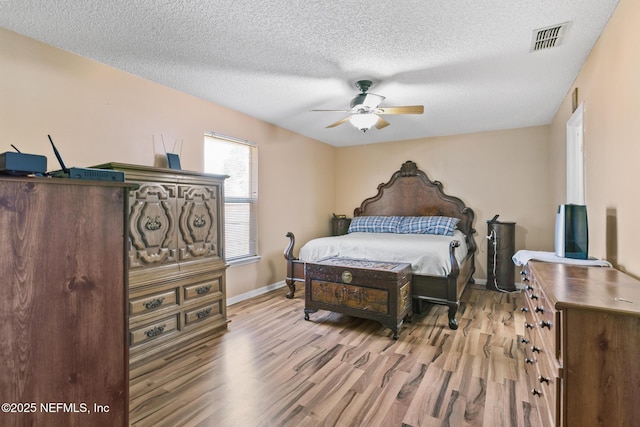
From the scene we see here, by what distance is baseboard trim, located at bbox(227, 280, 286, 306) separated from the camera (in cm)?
383

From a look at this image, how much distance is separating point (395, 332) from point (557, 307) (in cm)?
189

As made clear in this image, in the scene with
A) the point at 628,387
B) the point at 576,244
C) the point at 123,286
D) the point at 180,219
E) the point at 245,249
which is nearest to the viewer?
the point at 628,387

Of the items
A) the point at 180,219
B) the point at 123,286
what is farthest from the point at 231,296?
the point at 123,286

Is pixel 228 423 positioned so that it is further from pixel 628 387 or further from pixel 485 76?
pixel 485 76

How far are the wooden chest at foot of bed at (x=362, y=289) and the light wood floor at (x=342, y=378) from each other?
0.62 feet

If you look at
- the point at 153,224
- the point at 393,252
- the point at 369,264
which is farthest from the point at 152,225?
the point at 393,252

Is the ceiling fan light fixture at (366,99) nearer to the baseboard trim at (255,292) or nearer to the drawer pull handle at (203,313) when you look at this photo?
the drawer pull handle at (203,313)

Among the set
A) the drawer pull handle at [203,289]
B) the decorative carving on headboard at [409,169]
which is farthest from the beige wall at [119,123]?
the decorative carving on headboard at [409,169]

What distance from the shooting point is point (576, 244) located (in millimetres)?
1999

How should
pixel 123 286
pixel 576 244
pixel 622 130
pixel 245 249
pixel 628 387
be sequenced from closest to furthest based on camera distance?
pixel 628 387 → pixel 123 286 → pixel 622 130 → pixel 576 244 → pixel 245 249

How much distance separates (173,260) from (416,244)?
8.56ft

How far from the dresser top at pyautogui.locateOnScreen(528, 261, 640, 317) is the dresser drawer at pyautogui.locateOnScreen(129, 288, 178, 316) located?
8.64ft

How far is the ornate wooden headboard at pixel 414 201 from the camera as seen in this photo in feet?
16.2

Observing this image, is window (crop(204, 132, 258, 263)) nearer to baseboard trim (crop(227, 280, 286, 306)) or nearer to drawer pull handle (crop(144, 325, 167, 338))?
baseboard trim (crop(227, 280, 286, 306))
